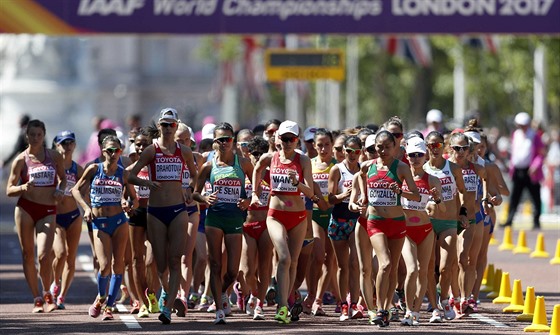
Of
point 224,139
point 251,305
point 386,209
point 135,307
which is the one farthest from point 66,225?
point 386,209

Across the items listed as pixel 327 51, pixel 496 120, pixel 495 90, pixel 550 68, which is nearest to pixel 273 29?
pixel 327 51

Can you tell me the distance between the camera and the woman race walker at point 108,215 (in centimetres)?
1889

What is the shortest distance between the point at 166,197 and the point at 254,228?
125 cm

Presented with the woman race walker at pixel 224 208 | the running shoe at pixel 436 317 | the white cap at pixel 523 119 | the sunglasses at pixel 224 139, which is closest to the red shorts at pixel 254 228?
the woman race walker at pixel 224 208

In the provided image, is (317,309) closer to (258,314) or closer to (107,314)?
(258,314)

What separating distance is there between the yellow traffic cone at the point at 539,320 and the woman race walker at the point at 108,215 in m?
4.20

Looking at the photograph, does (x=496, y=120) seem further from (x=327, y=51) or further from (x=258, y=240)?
(x=258, y=240)

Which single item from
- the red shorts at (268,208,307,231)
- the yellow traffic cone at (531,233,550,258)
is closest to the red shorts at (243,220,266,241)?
the red shorts at (268,208,307,231)

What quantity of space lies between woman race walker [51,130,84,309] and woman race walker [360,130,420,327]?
4075 mm

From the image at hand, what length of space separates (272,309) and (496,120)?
167 ft

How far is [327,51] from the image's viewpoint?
4281 centimetres

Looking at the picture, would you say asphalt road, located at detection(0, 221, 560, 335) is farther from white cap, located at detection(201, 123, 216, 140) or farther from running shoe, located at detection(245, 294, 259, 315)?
white cap, located at detection(201, 123, 216, 140)

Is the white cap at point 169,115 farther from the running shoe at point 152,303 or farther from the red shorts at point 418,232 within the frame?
the red shorts at point 418,232

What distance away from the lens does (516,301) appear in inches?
790
